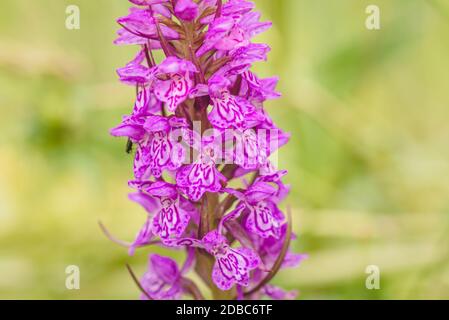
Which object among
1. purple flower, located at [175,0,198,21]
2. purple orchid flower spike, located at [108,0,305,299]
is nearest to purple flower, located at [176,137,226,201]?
purple orchid flower spike, located at [108,0,305,299]

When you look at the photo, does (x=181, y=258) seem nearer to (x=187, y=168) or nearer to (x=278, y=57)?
(x=278, y=57)

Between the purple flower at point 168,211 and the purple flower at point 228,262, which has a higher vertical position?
the purple flower at point 168,211

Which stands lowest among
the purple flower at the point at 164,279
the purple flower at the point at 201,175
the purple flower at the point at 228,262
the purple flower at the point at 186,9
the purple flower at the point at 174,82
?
the purple flower at the point at 164,279

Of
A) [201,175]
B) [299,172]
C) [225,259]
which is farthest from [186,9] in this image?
[299,172]

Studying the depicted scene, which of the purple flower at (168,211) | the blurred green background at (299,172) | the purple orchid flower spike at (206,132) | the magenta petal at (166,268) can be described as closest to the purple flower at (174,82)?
the purple orchid flower spike at (206,132)

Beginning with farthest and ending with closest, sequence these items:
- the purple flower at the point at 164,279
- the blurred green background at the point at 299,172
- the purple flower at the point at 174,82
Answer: the blurred green background at the point at 299,172 → the purple flower at the point at 164,279 → the purple flower at the point at 174,82

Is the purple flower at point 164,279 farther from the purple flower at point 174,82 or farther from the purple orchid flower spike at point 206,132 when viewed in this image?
the purple flower at point 174,82
